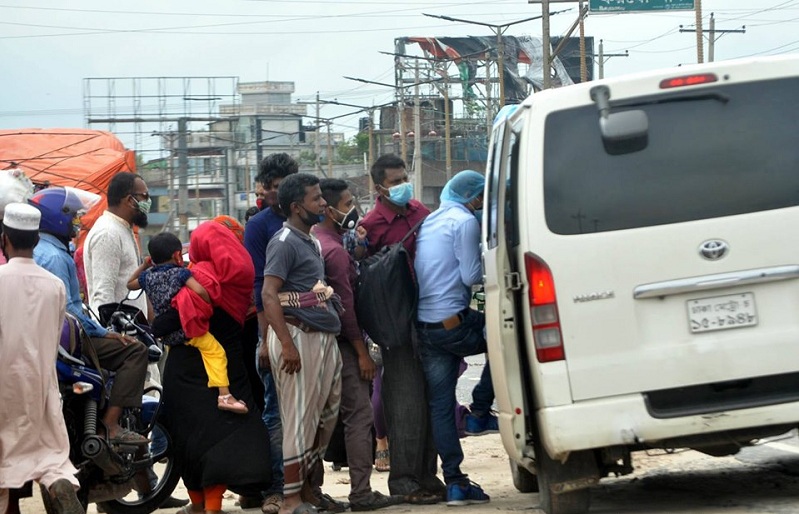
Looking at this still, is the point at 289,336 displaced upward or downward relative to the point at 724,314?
downward

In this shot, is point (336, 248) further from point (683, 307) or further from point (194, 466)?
point (683, 307)

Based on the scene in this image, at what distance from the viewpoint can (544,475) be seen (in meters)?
6.79

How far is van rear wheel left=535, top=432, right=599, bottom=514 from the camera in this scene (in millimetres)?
6684

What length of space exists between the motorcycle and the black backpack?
1342 millimetres

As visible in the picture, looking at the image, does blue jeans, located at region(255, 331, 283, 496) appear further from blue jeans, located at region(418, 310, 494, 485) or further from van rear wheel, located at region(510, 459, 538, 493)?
van rear wheel, located at region(510, 459, 538, 493)

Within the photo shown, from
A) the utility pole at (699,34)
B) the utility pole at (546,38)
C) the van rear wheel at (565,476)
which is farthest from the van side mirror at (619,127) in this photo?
the utility pole at (699,34)

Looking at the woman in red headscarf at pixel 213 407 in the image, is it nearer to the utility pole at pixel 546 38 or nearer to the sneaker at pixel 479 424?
the sneaker at pixel 479 424

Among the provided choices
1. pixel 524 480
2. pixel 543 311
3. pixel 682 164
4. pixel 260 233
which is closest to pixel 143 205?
pixel 260 233

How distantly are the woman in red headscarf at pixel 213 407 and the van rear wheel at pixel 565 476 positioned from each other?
2.02 m

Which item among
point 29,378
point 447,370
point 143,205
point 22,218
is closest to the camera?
point 29,378

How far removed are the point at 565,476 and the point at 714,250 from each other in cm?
136

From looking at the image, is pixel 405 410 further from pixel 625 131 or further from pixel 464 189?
pixel 625 131

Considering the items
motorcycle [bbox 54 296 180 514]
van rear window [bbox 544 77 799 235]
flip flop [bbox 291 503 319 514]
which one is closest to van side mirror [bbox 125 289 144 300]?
motorcycle [bbox 54 296 180 514]

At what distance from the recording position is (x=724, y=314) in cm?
624
